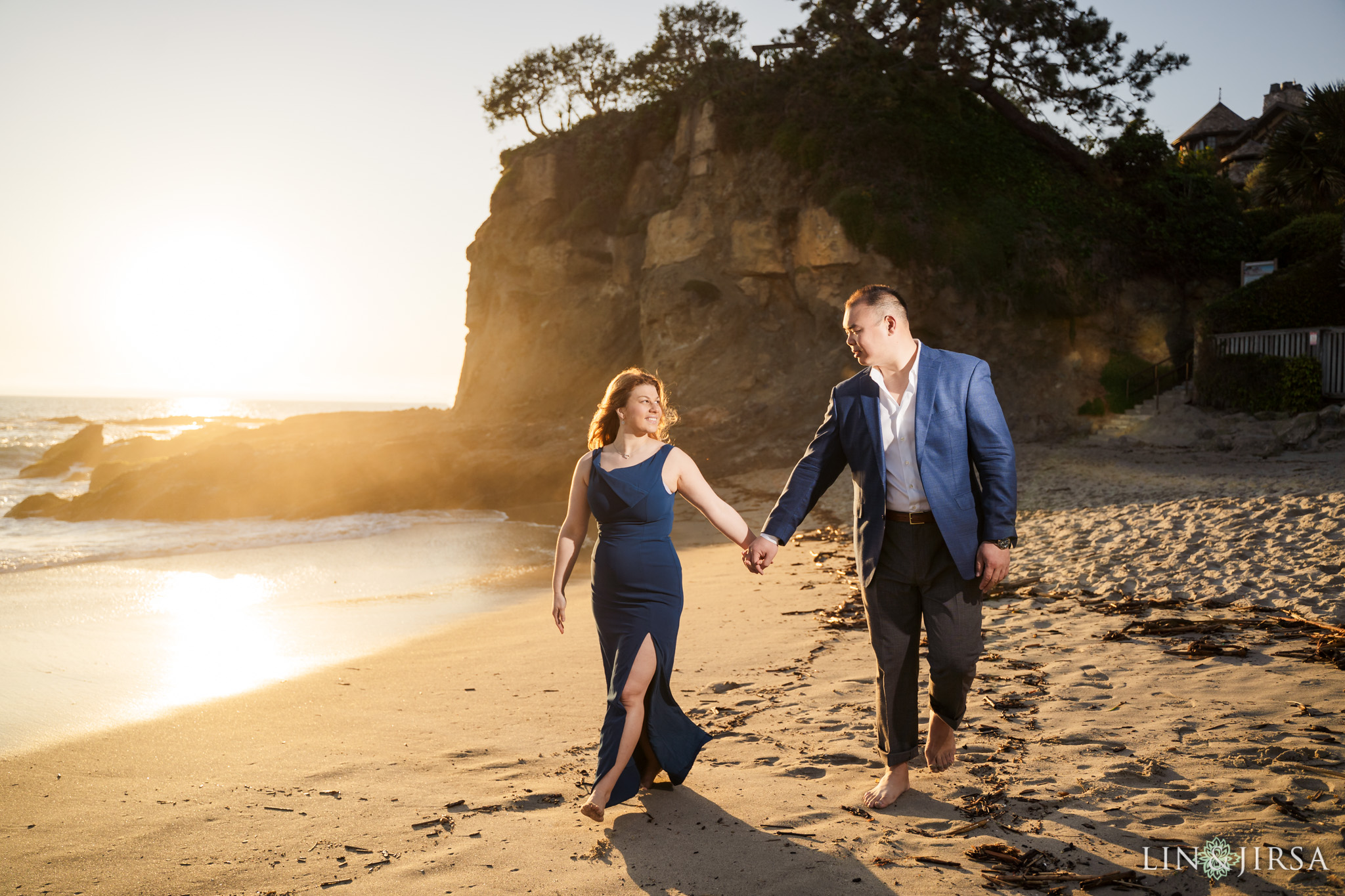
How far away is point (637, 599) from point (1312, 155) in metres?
19.7

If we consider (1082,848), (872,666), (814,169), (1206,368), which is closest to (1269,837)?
(1082,848)

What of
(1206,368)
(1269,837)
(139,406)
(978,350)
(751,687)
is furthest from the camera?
(139,406)

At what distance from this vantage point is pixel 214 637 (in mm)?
7617

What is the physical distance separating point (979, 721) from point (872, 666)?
1204mm

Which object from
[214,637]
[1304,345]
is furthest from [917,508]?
[1304,345]

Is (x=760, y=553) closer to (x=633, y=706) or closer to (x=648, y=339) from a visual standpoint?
(x=633, y=706)

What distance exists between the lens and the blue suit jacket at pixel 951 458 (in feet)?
10.4

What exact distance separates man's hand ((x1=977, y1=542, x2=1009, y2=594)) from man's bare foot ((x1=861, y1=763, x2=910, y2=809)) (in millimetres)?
850

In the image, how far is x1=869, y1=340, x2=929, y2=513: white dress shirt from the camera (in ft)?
10.7

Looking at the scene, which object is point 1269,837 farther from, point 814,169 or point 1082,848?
point 814,169

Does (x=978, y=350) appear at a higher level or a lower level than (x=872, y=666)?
higher

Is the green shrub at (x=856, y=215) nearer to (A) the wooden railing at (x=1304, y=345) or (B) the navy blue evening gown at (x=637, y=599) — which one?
(A) the wooden railing at (x=1304, y=345)

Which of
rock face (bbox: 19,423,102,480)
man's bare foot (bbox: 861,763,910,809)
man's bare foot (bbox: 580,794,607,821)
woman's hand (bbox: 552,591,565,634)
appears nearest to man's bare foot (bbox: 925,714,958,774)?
man's bare foot (bbox: 861,763,910,809)

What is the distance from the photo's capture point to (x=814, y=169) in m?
22.4
